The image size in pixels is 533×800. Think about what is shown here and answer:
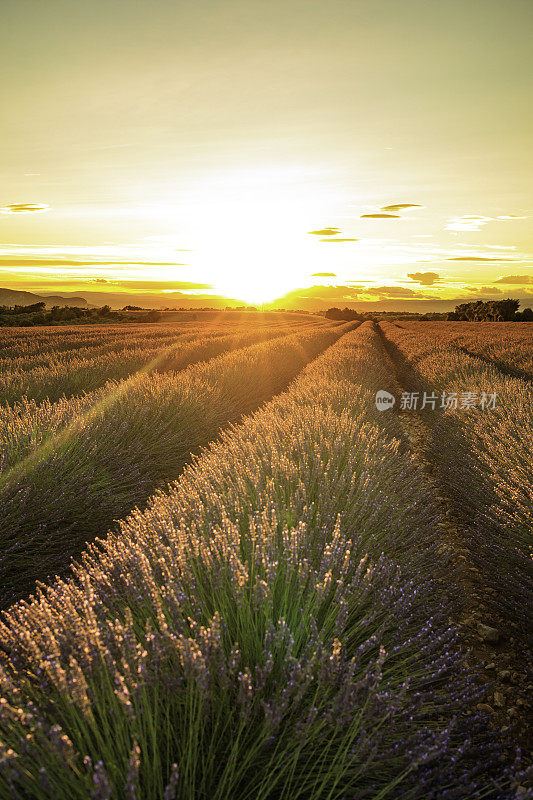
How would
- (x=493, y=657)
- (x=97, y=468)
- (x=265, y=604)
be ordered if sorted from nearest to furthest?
1. (x=265, y=604)
2. (x=493, y=657)
3. (x=97, y=468)

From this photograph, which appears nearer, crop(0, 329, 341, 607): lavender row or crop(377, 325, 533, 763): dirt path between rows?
crop(377, 325, 533, 763): dirt path between rows

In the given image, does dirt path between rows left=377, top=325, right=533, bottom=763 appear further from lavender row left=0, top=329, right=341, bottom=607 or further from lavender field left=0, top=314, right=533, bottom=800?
lavender row left=0, top=329, right=341, bottom=607

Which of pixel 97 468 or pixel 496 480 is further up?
pixel 496 480

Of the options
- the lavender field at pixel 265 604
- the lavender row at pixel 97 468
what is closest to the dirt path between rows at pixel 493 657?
the lavender field at pixel 265 604

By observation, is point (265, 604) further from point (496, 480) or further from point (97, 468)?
point (97, 468)

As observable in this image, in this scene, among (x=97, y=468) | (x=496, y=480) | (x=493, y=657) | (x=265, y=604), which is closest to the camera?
(x=265, y=604)

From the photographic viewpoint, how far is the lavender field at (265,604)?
120cm

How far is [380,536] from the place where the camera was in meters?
2.60

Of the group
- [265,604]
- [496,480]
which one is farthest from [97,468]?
[496,480]

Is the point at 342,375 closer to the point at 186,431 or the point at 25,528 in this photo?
the point at 186,431

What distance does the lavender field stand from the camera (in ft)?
3.94

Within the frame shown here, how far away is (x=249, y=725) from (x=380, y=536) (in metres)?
1.50

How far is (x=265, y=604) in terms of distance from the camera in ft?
5.21

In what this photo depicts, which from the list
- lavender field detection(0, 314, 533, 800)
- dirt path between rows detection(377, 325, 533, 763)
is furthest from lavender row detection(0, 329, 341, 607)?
dirt path between rows detection(377, 325, 533, 763)
